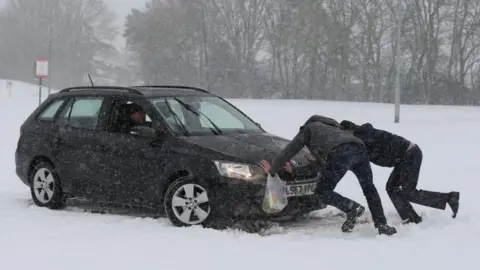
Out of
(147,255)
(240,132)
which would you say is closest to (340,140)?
(240,132)

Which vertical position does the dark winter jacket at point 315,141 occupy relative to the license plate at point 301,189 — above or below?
above

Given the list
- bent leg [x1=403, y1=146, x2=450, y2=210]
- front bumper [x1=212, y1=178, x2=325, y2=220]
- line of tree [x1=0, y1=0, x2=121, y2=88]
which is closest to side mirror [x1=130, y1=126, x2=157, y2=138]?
front bumper [x1=212, y1=178, x2=325, y2=220]

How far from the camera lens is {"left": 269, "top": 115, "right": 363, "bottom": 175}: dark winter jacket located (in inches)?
255

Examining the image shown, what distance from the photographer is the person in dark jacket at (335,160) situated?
21.2ft

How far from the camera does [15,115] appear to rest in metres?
29.3

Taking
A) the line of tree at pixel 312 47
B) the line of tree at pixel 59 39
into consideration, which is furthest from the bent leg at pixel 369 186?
the line of tree at pixel 59 39

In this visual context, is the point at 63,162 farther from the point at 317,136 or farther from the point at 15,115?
the point at 15,115

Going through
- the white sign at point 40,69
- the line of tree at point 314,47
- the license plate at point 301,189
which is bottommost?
the license plate at point 301,189

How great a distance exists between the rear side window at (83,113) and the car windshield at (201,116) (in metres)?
0.82

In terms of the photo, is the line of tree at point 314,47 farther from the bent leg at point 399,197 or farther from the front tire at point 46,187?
the front tire at point 46,187

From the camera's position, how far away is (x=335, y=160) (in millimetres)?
6504

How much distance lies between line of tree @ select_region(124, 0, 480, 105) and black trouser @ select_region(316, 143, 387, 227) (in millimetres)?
35122

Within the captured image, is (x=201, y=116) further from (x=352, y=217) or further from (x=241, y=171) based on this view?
(x=352, y=217)

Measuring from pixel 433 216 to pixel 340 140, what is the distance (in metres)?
1.79
